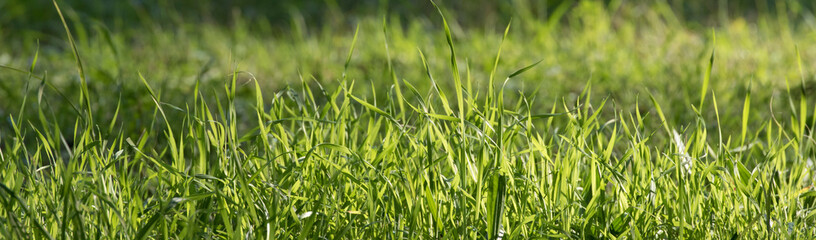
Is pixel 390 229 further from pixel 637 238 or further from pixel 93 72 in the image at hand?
pixel 93 72

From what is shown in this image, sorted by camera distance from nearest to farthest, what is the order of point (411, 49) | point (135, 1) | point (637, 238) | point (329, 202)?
point (637, 238), point (329, 202), point (411, 49), point (135, 1)

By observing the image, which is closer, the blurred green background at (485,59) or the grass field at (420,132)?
the grass field at (420,132)

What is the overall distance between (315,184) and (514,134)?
0.38 m

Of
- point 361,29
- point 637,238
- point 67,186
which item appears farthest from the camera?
point 361,29

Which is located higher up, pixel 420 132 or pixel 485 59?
pixel 420 132

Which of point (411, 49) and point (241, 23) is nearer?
point (411, 49)

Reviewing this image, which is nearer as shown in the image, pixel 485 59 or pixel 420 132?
pixel 420 132

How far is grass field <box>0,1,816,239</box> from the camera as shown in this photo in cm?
126

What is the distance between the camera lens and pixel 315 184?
1.38 metres

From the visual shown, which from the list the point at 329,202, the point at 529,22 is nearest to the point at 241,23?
the point at 529,22

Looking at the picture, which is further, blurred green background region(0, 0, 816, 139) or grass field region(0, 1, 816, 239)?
blurred green background region(0, 0, 816, 139)

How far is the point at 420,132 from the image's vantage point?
145 centimetres

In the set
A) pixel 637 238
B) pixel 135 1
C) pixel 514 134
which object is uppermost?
pixel 514 134

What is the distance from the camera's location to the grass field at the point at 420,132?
1260 millimetres
